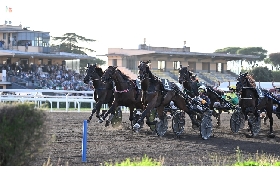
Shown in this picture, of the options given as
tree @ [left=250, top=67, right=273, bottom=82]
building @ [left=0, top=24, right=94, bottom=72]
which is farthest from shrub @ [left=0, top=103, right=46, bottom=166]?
tree @ [left=250, top=67, right=273, bottom=82]

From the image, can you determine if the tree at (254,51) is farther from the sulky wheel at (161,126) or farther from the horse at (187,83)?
the sulky wheel at (161,126)

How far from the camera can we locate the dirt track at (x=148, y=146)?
9945 mm

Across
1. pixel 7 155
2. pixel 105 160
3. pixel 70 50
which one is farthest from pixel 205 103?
pixel 70 50

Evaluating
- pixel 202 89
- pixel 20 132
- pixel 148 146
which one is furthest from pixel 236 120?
pixel 20 132

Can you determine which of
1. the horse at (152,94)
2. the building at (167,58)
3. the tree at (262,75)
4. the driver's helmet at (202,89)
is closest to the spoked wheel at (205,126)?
the horse at (152,94)

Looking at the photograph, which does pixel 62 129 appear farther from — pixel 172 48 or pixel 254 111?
pixel 172 48

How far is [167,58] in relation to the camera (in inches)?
1972

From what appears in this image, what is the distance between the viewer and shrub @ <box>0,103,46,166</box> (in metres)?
6.84

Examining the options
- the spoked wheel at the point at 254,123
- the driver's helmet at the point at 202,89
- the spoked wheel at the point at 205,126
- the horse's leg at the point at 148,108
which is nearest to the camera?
the horse's leg at the point at 148,108

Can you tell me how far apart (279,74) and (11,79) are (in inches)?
1190

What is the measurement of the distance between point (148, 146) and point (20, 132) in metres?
5.63

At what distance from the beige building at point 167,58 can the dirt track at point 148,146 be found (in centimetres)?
3060

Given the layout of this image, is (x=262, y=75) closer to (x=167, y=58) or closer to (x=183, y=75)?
(x=167, y=58)

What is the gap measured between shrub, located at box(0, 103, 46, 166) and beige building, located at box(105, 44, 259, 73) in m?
40.1
